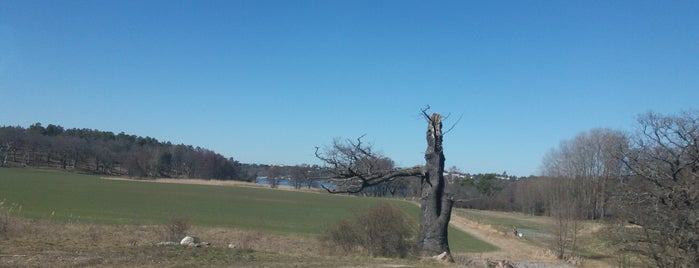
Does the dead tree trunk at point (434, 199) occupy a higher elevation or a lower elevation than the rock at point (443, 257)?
higher

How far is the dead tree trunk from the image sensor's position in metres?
18.0

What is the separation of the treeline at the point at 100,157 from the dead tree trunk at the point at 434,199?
5807 inches

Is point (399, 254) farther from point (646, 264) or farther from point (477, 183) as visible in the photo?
point (477, 183)

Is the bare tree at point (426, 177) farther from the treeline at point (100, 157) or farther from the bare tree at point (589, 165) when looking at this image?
the treeline at point (100, 157)

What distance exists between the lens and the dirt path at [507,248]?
36644mm

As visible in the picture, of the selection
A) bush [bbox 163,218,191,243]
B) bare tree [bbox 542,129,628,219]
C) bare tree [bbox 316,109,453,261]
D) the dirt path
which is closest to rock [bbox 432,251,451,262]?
bare tree [bbox 316,109,453,261]

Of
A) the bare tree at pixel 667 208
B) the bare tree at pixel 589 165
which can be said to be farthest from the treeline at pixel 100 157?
the bare tree at pixel 667 208

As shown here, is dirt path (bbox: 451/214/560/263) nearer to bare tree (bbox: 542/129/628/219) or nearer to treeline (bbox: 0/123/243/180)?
bare tree (bbox: 542/129/628/219)

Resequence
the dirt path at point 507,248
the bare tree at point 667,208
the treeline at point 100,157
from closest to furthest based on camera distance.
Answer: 1. the bare tree at point 667,208
2. the dirt path at point 507,248
3. the treeline at point 100,157

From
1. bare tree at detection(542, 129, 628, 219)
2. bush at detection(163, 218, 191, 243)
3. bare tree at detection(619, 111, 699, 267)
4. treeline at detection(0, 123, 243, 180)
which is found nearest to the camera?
bare tree at detection(619, 111, 699, 267)

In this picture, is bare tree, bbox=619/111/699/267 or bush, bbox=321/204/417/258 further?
bush, bbox=321/204/417/258

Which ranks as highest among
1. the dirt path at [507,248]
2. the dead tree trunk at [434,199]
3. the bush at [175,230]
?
the dead tree trunk at [434,199]

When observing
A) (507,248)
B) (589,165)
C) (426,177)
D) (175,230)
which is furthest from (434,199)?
(589,165)

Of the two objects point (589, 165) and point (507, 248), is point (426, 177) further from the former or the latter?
point (589, 165)
